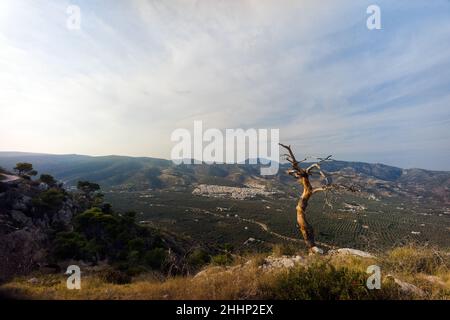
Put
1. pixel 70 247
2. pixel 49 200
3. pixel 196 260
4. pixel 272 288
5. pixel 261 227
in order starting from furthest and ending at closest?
1. pixel 261 227
2. pixel 49 200
3. pixel 70 247
4. pixel 196 260
5. pixel 272 288

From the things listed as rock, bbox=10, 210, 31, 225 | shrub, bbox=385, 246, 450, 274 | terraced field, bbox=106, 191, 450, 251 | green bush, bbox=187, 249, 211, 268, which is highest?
shrub, bbox=385, 246, 450, 274

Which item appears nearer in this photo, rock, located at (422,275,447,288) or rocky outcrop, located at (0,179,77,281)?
rock, located at (422,275,447,288)

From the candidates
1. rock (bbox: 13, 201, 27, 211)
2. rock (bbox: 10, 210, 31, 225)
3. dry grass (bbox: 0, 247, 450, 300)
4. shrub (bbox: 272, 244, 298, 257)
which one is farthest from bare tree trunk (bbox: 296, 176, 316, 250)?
rock (bbox: 13, 201, 27, 211)

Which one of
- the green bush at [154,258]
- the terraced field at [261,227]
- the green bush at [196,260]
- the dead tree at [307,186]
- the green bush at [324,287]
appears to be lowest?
the terraced field at [261,227]

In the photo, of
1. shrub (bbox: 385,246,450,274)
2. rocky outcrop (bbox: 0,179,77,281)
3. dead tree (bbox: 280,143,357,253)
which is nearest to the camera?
shrub (bbox: 385,246,450,274)

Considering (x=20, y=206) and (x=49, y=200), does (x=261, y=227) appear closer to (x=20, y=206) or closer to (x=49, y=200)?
(x=49, y=200)

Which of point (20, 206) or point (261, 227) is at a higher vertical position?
point (20, 206)

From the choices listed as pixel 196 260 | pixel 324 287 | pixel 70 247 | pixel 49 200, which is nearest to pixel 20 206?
pixel 49 200

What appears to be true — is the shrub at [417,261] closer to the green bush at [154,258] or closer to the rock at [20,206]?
the green bush at [154,258]

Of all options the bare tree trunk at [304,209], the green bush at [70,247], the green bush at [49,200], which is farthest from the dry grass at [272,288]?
the green bush at [49,200]

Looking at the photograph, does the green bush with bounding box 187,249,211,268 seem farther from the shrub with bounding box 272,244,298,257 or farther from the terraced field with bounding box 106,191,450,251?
the terraced field with bounding box 106,191,450,251

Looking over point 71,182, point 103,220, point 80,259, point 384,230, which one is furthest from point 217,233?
point 71,182
